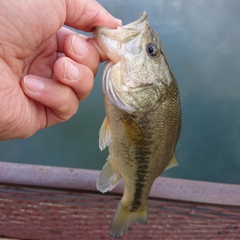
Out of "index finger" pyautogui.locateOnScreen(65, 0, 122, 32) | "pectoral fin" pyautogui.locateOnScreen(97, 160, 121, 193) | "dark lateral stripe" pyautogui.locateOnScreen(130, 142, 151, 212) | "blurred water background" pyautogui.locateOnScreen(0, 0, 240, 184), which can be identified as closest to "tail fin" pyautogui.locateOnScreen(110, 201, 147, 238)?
"dark lateral stripe" pyautogui.locateOnScreen(130, 142, 151, 212)

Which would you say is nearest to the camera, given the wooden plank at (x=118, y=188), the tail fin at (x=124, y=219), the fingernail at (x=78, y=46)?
the fingernail at (x=78, y=46)

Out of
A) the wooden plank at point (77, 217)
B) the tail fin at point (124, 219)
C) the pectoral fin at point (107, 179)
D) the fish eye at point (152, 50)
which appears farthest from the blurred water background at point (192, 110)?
the fish eye at point (152, 50)

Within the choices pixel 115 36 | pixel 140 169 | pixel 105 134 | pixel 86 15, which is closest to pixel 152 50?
pixel 115 36

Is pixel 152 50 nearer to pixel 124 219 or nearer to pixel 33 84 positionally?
pixel 33 84

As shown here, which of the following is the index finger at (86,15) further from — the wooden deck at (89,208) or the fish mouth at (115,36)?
the wooden deck at (89,208)

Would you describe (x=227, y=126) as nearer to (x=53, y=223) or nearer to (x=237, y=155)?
(x=237, y=155)

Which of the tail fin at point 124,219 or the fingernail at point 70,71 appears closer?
the fingernail at point 70,71
